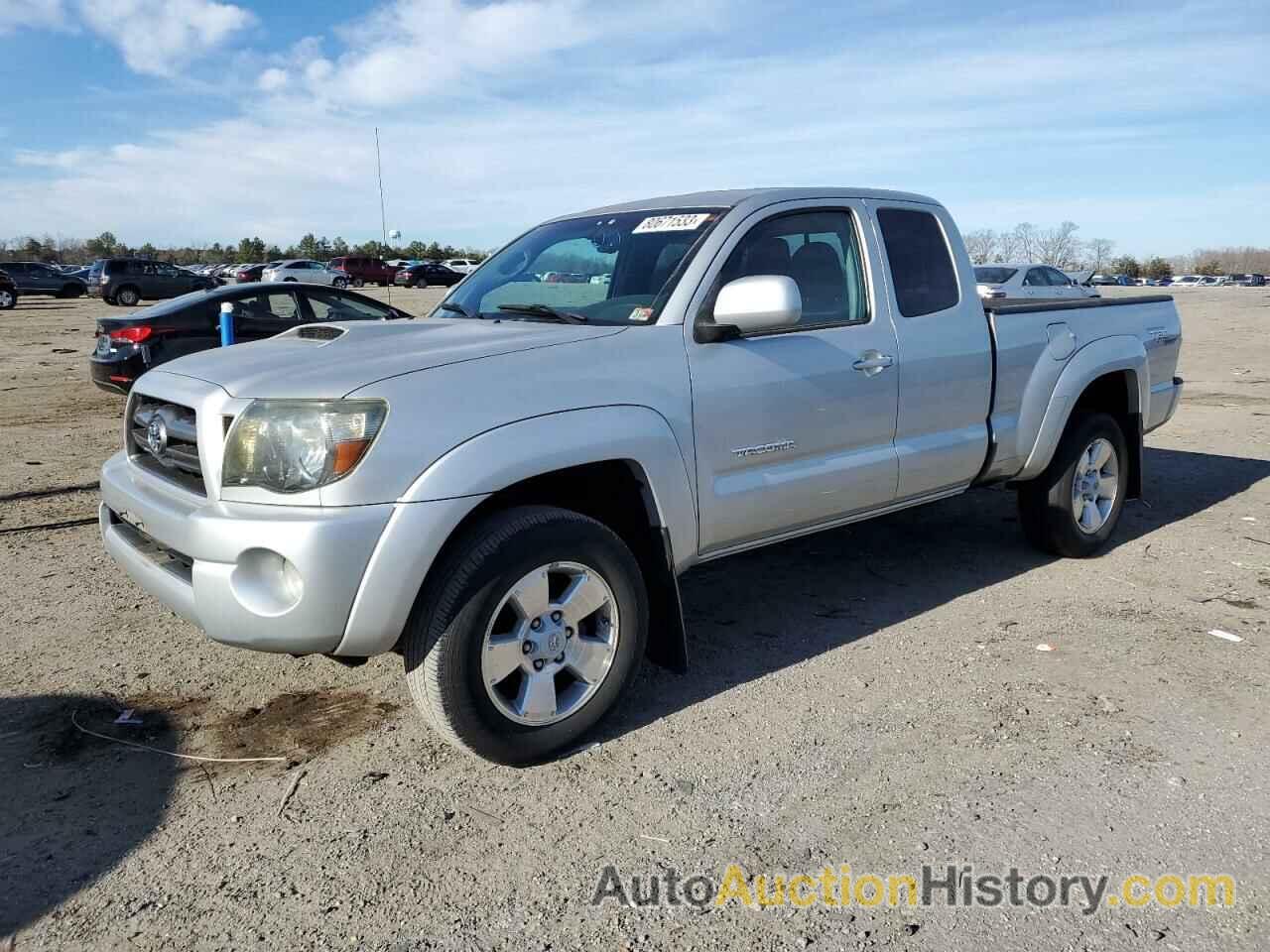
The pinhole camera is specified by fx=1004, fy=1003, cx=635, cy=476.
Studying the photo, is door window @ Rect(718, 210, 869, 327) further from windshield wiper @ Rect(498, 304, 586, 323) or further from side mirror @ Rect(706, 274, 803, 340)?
windshield wiper @ Rect(498, 304, 586, 323)

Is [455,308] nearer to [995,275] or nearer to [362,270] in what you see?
[995,275]

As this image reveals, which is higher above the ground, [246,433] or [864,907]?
[246,433]

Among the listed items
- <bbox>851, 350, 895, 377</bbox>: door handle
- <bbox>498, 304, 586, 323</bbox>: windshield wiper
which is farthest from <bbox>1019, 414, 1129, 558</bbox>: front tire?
<bbox>498, 304, 586, 323</bbox>: windshield wiper

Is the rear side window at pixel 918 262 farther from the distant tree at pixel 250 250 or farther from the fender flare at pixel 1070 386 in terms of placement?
the distant tree at pixel 250 250

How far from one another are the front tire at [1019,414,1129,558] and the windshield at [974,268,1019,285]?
1718 cm

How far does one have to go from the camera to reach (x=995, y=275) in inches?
871

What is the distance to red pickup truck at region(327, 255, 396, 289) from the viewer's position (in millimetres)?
48719

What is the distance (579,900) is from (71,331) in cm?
2490

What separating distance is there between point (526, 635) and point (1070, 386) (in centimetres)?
333

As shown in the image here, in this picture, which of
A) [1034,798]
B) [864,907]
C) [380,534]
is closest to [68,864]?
[380,534]

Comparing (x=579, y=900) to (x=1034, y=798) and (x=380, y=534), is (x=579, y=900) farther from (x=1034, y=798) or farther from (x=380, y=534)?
(x=1034, y=798)

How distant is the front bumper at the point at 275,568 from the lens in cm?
280

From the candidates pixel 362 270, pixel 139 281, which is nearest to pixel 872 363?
pixel 139 281

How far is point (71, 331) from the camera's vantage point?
2339 centimetres
